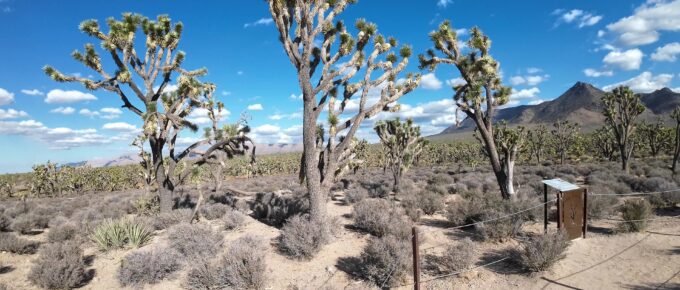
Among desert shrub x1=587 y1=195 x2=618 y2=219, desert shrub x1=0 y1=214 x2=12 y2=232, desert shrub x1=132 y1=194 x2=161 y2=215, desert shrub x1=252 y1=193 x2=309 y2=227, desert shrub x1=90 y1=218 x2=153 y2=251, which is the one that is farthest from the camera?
desert shrub x1=132 y1=194 x2=161 y2=215

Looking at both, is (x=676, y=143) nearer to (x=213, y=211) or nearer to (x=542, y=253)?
(x=542, y=253)

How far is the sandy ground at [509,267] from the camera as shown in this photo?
21.6 ft

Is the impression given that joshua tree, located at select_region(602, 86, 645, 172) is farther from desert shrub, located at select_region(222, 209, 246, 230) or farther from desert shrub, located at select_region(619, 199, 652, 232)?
desert shrub, located at select_region(222, 209, 246, 230)

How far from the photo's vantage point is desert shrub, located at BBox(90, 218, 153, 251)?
9383 millimetres

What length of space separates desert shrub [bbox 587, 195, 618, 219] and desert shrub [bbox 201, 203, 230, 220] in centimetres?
1251

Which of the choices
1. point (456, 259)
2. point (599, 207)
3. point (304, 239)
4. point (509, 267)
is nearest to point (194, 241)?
point (304, 239)

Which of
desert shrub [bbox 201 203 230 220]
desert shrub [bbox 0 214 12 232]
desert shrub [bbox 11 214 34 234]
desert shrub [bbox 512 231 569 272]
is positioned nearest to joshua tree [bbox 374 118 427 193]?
desert shrub [bbox 201 203 230 220]

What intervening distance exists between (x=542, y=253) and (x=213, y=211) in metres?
11.1

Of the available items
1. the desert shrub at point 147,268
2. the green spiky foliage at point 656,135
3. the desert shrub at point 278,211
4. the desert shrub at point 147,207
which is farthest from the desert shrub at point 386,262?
the green spiky foliage at point 656,135

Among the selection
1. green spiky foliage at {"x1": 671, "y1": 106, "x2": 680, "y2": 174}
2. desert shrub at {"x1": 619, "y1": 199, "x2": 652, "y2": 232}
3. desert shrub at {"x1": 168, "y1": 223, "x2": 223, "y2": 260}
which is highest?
green spiky foliage at {"x1": 671, "y1": 106, "x2": 680, "y2": 174}

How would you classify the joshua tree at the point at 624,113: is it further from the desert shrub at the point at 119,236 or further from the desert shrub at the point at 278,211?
the desert shrub at the point at 119,236

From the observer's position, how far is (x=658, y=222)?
953cm

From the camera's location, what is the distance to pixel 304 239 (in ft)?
27.9

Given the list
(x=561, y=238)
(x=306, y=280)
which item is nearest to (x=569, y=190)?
(x=561, y=238)
